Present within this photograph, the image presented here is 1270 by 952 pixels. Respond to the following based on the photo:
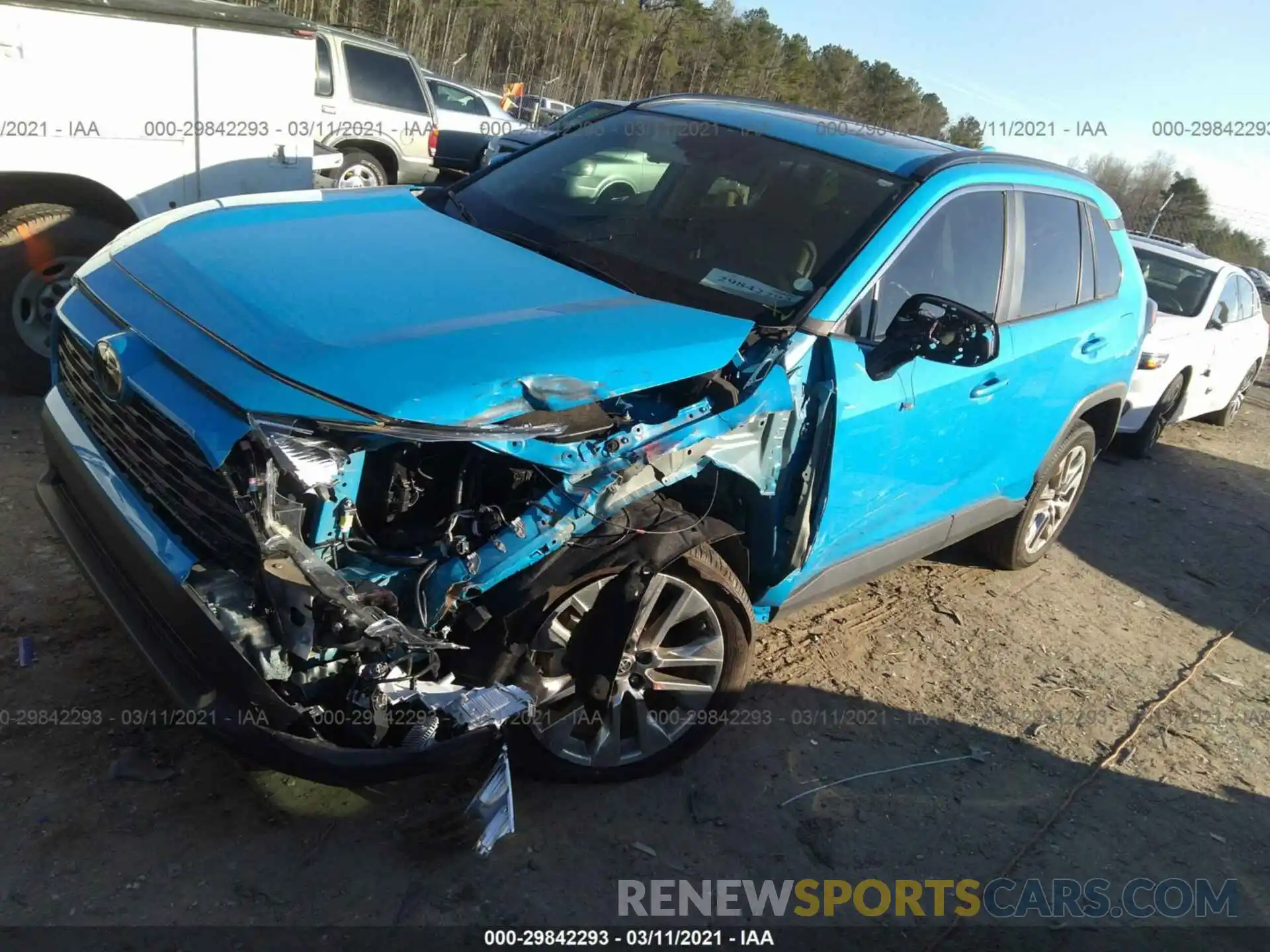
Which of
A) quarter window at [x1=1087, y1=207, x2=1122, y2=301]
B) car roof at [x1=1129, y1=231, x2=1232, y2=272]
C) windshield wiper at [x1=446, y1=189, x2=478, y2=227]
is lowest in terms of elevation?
car roof at [x1=1129, y1=231, x2=1232, y2=272]

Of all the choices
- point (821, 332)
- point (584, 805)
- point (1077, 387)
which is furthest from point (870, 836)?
point (1077, 387)

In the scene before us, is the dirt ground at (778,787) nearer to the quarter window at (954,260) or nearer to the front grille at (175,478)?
the front grille at (175,478)

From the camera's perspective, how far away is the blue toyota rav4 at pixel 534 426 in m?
2.36

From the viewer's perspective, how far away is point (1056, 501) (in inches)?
211

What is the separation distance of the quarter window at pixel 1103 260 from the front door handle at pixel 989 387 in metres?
1.18

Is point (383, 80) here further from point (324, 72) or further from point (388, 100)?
point (324, 72)

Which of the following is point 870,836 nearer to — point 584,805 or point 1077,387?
point 584,805

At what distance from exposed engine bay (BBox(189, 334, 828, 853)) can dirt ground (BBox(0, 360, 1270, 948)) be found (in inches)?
15.4

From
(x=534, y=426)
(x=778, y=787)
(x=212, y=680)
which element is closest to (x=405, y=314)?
(x=534, y=426)

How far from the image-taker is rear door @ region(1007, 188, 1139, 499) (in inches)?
165

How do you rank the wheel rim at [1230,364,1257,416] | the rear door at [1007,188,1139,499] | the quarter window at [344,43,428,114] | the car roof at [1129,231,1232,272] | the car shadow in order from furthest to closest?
the quarter window at [344,43,428,114]
the wheel rim at [1230,364,1257,416]
the car roof at [1129,231,1232,272]
the car shadow
the rear door at [1007,188,1139,499]

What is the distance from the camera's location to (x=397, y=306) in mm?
2705

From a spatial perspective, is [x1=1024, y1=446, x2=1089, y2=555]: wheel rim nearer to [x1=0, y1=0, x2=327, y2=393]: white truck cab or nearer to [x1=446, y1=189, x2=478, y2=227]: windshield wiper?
[x1=446, y1=189, x2=478, y2=227]: windshield wiper

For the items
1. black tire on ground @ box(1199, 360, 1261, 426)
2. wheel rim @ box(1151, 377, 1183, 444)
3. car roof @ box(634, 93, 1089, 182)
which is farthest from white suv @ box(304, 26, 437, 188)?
black tire on ground @ box(1199, 360, 1261, 426)
